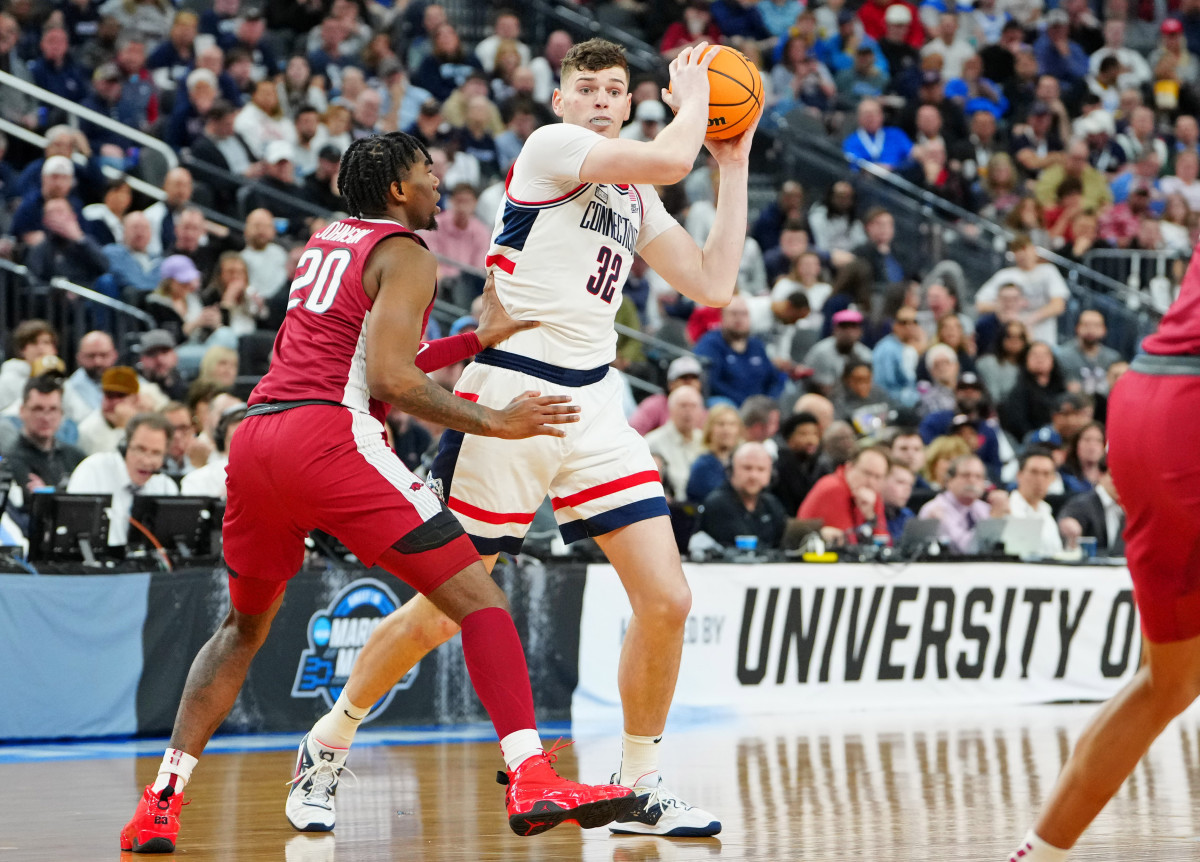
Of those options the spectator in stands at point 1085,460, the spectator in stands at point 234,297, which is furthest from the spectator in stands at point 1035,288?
the spectator in stands at point 234,297

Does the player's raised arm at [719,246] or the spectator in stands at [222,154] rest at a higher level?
the spectator in stands at [222,154]

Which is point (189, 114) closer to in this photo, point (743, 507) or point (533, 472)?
point (743, 507)

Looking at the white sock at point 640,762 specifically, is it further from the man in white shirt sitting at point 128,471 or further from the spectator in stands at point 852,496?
the spectator in stands at point 852,496

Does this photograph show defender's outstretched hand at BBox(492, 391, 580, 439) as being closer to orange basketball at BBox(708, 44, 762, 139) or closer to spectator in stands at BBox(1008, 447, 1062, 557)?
orange basketball at BBox(708, 44, 762, 139)

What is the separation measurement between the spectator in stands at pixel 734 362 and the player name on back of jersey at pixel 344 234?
8865mm

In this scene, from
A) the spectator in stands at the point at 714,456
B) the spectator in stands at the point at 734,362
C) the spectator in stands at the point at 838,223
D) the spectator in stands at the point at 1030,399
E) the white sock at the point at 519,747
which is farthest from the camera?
the spectator in stands at the point at 838,223

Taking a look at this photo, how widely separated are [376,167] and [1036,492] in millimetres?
8110

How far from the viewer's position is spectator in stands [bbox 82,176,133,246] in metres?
12.7

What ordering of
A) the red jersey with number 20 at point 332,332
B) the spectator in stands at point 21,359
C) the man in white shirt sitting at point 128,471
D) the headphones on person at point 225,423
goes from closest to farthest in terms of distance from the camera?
the red jersey with number 20 at point 332,332 < the man in white shirt sitting at point 128,471 < the headphones on person at point 225,423 < the spectator in stands at point 21,359

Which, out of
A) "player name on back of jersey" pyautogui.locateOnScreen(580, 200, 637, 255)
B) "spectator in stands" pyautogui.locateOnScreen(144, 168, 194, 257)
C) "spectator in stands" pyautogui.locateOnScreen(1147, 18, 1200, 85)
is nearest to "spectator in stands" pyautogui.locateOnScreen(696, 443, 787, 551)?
"spectator in stands" pyautogui.locateOnScreen(144, 168, 194, 257)

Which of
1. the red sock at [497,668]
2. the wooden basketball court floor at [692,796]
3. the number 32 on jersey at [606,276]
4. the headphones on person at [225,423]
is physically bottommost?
the wooden basketball court floor at [692,796]

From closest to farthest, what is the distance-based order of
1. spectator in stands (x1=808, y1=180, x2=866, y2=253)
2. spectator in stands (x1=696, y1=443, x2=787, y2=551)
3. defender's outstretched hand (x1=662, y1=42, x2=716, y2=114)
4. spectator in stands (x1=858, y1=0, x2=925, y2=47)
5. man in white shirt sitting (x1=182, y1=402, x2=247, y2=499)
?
defender's outstretched hand (x1=662, y1=42, x2=716, y2=114) < man in white shirt sitting (x1=182, y1=402, x2=247, y2=499) < spectator in stands (x1=696, y1=443, x2=787, y2=551) < spectator in stands (x1=808, y1=180, x2=866, y2=253) < spectator in stands (x1=858, y1=0, x2=925, y2=47)

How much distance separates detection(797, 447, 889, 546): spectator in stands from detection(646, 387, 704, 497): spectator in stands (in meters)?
0.94

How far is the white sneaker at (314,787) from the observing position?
5332 millimetres
